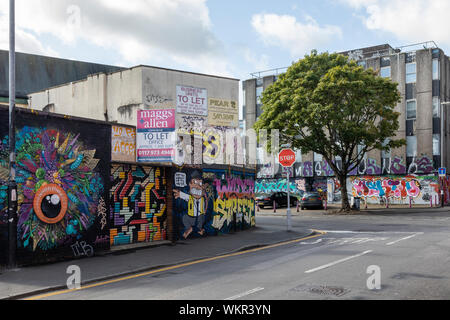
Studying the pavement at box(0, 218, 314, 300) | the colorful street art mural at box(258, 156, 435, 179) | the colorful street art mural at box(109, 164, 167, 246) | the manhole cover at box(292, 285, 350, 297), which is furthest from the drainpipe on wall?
the colorful street art mural at box(258, 156, 435, 179)

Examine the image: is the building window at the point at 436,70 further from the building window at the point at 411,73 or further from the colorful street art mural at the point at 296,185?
the colorful street art mural at the point at 296,185

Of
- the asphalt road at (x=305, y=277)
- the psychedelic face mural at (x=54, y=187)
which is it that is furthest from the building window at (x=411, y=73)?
the psychedelic face mural at (x=54, y=187)

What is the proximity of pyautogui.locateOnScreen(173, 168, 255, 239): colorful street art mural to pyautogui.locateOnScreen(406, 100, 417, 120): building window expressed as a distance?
26251 mm

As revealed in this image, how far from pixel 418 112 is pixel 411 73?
3.72 m

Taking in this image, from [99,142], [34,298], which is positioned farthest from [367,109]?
[34,298]

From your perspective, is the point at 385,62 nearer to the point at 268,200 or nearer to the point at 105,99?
the point at 268,200

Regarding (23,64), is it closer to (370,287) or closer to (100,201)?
(100,201)

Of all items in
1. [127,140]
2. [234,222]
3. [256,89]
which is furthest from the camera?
[256,89]

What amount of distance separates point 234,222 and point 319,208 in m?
18.1

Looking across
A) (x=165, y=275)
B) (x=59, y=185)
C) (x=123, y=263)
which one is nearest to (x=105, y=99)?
(x=59, y=185)

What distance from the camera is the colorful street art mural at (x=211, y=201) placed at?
629 inches

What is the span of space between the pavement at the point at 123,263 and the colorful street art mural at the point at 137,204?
2.40 ft

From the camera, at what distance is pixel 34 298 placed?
8117 millimetres

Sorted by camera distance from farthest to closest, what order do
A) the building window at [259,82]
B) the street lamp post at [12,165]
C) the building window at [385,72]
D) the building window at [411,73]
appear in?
the building window at [259,82]
the building window at [385,72]
the building window at [411,73]
the street lamp post at [12,165]
